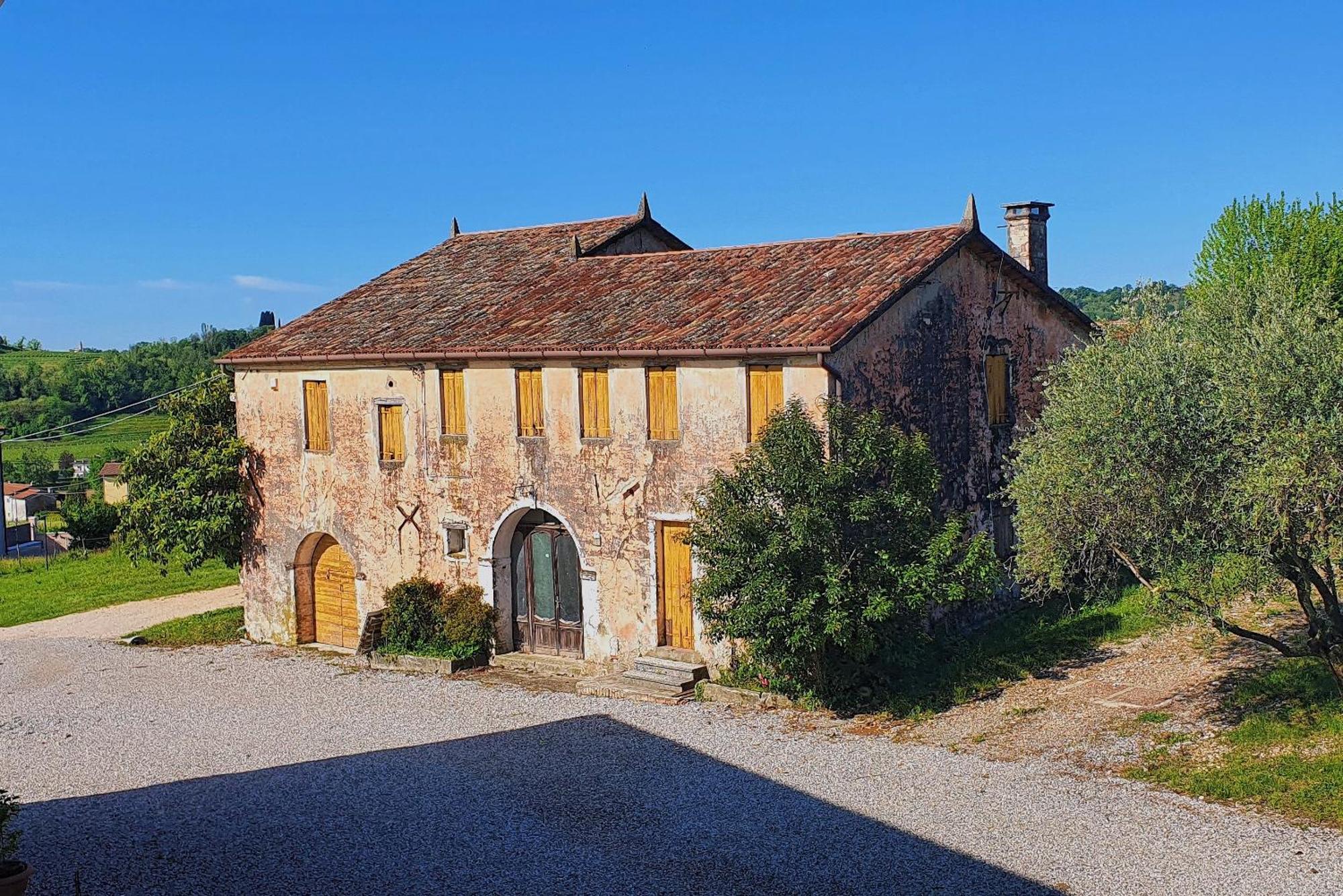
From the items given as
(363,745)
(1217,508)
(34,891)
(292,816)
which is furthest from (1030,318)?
(34,891)

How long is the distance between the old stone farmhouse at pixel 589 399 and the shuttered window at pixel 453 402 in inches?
1.3

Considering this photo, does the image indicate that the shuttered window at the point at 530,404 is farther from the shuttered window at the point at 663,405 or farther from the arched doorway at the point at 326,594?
the arched doorway at the point at 326,594

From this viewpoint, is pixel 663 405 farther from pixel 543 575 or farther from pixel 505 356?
pixel 543 575

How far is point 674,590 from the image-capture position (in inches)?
724

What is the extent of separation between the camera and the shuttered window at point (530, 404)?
770 inches

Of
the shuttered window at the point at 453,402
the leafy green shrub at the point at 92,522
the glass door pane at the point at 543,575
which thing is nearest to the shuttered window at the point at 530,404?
the shuttered window at the point at 453,402

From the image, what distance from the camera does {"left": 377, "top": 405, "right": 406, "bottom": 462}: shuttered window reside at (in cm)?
2147

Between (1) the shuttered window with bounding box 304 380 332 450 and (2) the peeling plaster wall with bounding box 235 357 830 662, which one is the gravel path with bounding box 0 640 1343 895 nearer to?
(2) the peeling plaster wall with bounding box 235 357 830 662

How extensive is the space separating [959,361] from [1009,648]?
15.0ft

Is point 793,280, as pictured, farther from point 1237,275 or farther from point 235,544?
point 1237,275

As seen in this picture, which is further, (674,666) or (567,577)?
(567,577)

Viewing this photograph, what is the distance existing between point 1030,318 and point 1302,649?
313 inches

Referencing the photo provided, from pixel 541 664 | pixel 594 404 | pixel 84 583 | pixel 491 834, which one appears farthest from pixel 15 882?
pixel 84 583

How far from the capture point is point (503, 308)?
70.3 ft
